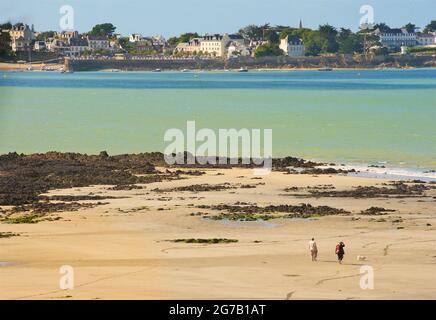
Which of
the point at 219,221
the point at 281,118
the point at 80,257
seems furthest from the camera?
the point at 281,118

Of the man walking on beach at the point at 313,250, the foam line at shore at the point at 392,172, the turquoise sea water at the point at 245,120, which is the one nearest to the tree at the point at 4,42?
the man walking on beach at the point at 313,250

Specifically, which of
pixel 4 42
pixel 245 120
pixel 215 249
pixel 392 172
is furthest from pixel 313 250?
pixel 245 120

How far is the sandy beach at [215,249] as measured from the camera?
71.9 feet

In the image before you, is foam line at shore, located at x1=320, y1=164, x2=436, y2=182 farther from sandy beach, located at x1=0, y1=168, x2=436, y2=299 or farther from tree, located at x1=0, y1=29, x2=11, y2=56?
tree, located at x1=0, y1=29, x2=11, y2=56

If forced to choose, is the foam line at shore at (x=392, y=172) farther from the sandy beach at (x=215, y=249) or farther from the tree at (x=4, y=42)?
the tree at (x=4, y=42)

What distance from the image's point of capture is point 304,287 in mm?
22109

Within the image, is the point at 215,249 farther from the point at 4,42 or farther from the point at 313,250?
the point at 4,42

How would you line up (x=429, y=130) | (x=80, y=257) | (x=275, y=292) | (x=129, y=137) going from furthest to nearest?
1. (x=429, y=130)
2. (x=129, y=137)
3. (x=80, y=257)
4. (x=275, y=292)

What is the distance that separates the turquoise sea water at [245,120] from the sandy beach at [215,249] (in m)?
15.8

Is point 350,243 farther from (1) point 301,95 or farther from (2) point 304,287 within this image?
(1) point 301,95

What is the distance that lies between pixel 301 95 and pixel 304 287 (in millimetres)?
105945

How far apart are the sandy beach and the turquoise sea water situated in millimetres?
15777

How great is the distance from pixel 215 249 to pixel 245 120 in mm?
55955

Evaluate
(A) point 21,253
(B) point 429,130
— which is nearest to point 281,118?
(B) point 429,130
